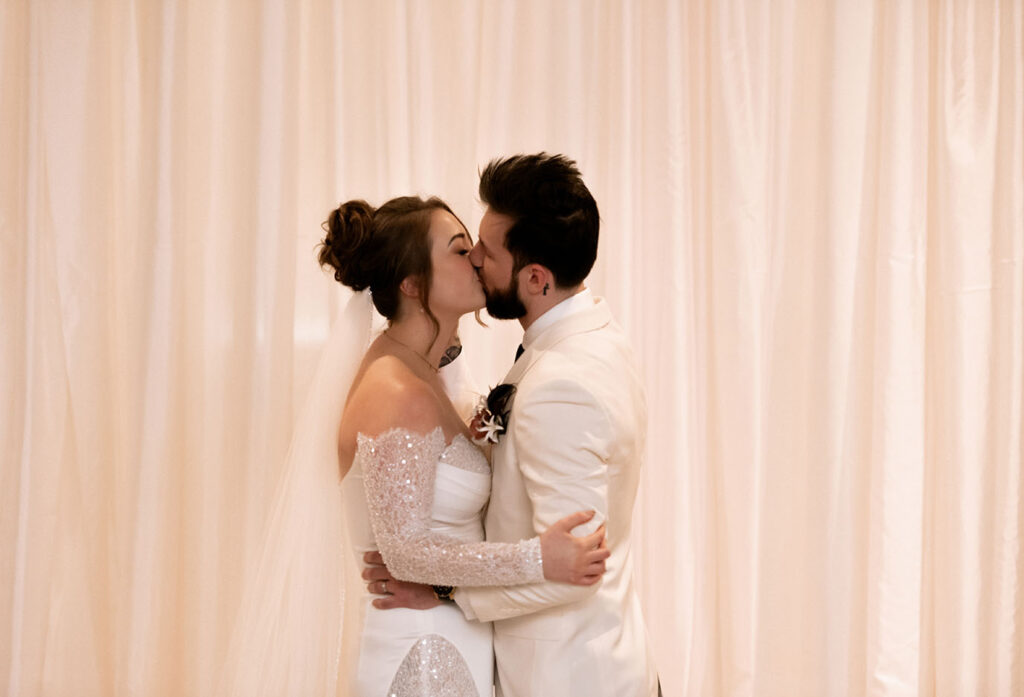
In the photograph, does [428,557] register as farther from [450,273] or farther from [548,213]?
[548,213]

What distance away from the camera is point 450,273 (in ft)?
6.95

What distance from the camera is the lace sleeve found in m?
1.89

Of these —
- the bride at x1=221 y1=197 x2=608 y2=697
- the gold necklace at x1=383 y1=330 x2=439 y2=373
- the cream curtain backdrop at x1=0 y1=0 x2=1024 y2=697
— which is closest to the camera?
the bride at x1=221 y1=197 x2=608 y2=697

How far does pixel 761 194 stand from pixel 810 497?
1045 mm

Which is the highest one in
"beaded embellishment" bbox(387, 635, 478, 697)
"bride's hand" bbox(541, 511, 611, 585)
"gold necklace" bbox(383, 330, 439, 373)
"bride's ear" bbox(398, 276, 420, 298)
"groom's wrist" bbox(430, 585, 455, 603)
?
Answer: "bride's ear" bbox(398, 276, 420, 298)

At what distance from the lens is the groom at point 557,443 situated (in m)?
1.85

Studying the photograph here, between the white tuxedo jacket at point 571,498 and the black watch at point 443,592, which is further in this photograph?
the black watch at point 443,592

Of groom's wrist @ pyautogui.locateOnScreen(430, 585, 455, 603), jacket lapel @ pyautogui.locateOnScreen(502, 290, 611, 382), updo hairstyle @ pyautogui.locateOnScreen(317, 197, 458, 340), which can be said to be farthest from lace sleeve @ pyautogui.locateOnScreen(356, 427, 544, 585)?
updo hairstyle @ pyautogui.locateOnScreen(317, 197, 458, 340)

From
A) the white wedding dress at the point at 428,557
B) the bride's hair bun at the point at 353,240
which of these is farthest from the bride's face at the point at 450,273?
the white wedding dress at the point at 428,557

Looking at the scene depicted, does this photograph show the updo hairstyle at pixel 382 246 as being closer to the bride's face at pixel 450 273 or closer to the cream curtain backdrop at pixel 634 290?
the bride's face at pixel 450 273

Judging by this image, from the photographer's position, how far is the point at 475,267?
2.15 m

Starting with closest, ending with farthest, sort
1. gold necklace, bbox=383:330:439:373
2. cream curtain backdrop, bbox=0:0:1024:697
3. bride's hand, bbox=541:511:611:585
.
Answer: bride's hand, bbox=541:511:611:585, gold necklace, bbox=383:330:439:373, cream curtain backdrop, bbox=0:0:1024:697

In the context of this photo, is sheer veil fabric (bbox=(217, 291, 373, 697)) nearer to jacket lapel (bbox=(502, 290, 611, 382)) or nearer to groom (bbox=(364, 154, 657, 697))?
groom (bbox=(364, 154, 657, 697))

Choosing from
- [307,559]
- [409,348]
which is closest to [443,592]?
[307,559]
